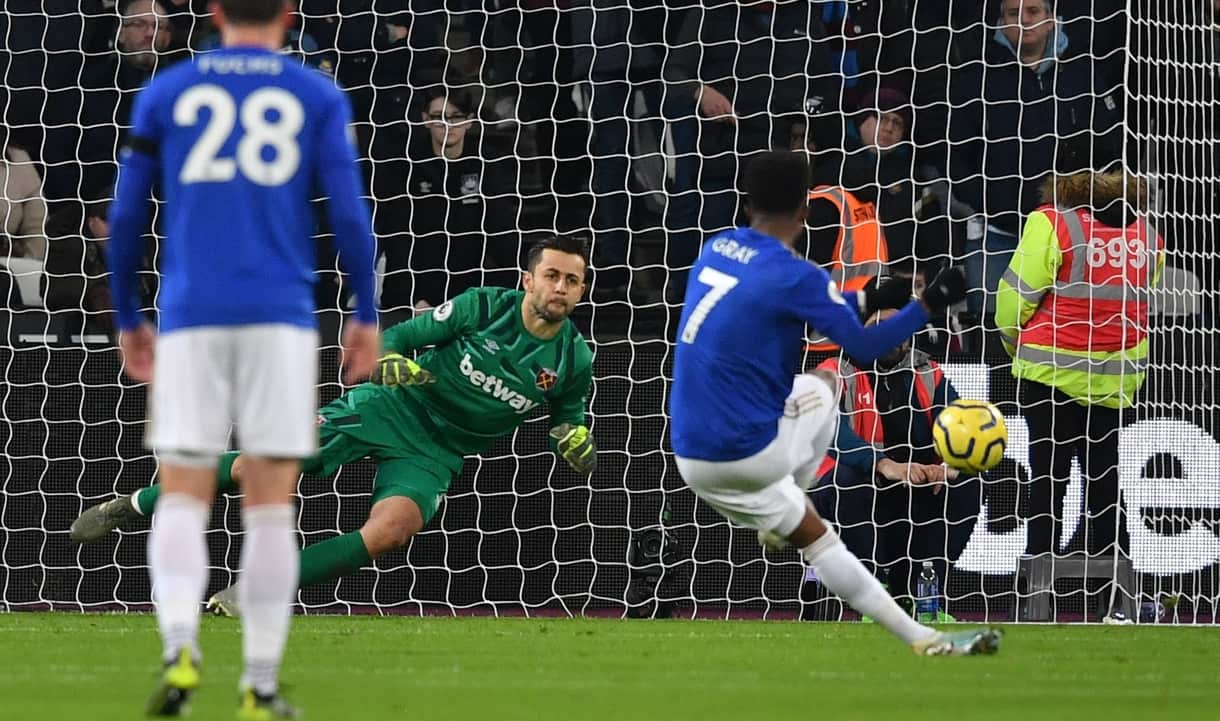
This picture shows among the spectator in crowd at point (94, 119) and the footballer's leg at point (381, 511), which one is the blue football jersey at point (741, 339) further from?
the spectator in crowd at point (94, 119)

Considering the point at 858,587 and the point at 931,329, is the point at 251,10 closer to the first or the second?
the point at 858,587

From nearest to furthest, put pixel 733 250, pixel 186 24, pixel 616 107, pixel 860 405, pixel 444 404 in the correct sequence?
pixel 733 250, pixel 444 404, pixel 860 405, pixel 616 107, pixel 186 24

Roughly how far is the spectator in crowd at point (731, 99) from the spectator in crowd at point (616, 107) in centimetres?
14

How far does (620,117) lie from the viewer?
415 inches

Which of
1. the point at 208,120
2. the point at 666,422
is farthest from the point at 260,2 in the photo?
the point at 666,422

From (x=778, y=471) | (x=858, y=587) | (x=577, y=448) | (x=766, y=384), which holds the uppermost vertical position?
(x=766, y=384)

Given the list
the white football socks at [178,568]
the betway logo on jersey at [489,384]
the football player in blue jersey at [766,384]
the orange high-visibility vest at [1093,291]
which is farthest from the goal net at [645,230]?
the white football socks at [178,568]

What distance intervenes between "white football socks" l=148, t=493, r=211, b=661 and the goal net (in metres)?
5.21

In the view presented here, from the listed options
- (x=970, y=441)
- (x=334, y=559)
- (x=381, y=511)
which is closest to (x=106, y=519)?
(x=334, y=559)

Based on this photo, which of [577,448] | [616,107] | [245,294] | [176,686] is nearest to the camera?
[176,686]

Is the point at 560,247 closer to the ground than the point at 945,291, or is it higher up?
higher up

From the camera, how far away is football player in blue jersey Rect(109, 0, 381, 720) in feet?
14.4

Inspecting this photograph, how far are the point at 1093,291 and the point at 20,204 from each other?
17.9 feet

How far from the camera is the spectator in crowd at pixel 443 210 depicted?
403 inches
